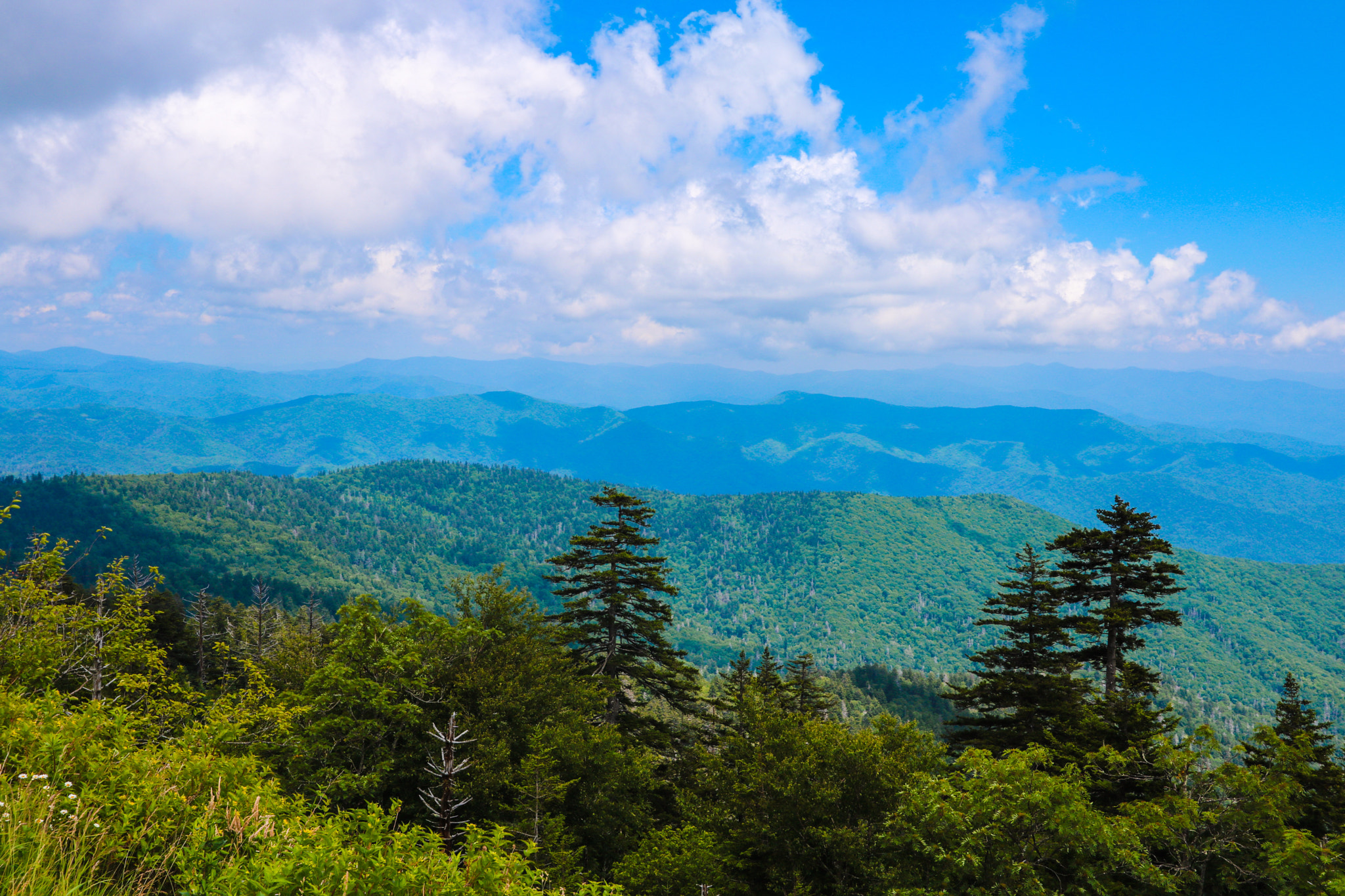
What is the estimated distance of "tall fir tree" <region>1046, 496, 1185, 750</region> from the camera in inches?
1062

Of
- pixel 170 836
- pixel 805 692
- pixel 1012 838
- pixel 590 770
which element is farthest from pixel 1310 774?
pixel 170 836

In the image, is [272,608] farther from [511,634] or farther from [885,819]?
[885,819]

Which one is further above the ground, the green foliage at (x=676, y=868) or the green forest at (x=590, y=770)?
the green forest at (x=590, y=770)

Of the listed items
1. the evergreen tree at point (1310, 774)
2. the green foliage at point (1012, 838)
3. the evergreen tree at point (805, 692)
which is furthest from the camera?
the evergreen tree at point (805, 692)

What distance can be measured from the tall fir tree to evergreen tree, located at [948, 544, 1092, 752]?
1217mm

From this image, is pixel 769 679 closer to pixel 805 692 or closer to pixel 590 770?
pixel 805 692

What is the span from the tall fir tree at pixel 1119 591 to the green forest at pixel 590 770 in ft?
0.50

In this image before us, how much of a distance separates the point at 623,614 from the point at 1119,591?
936 inches

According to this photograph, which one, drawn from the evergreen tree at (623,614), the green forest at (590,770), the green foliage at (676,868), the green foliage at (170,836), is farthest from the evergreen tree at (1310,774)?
the green foliage at (170,836)

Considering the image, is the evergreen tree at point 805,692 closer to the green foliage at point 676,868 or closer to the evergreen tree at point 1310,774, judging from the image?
the evergreen tree at point 1310,774

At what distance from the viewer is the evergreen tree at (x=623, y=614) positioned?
32.8 metres

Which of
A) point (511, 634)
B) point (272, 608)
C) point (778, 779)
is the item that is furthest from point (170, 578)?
point (778, 779)

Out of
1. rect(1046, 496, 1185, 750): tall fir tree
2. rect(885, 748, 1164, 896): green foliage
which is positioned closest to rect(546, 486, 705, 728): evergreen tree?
rect(885, 748, 1164, 896): green foliage

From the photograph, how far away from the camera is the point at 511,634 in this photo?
3125 centimetres
